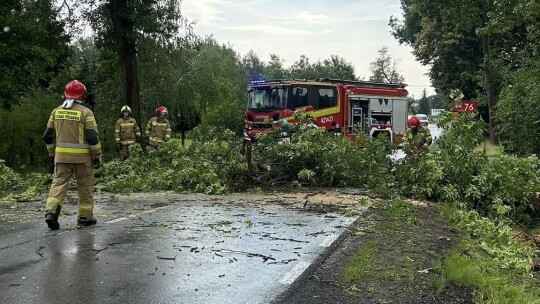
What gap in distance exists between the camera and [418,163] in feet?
36.4

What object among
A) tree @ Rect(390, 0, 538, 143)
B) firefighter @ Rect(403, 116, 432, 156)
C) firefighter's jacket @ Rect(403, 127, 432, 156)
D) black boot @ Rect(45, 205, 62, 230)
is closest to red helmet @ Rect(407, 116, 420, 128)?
firefighter @ Rect(403, 116, 432, 156)

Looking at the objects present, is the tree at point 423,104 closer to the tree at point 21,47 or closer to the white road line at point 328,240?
the tree at point 21,47

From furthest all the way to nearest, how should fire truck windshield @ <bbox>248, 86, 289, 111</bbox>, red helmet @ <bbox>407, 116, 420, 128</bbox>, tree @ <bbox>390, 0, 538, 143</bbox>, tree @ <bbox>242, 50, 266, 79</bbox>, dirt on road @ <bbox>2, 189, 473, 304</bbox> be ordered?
tree @ <bbox>242, 50, 266, 79</bbox>, tree @ <bbox>390, 0, 538, 143</bbox>, fire truck windshield @ <bbox>248, 86, 289, 111</bbox>, red helmet @ <bbox>407, 116, 420, 128</bbox>, dirt on road @ <bbox>2, 189, 473, 304</bbox>

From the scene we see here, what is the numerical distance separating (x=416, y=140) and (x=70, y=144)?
713 cm

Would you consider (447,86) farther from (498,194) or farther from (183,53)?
(498,194)

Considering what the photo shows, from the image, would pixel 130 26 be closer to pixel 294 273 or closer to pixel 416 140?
pixel 416 140

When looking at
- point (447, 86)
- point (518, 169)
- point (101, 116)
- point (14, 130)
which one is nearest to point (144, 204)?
point (518, 169)

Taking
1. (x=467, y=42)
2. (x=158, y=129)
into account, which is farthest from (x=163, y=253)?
(x=467, y=42)

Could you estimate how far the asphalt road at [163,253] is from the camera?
4723 mm

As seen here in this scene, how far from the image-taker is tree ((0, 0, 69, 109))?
56.0 feet

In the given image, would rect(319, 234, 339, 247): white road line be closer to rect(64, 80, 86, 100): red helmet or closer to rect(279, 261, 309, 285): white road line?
rect(279, 261, 309, 285): white road line

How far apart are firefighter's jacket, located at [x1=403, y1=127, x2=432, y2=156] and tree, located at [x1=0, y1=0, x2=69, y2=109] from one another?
11.9 meters

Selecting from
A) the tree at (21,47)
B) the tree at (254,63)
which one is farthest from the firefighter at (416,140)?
the tree at (254,63)

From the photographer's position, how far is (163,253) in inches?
236
